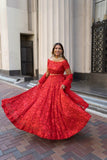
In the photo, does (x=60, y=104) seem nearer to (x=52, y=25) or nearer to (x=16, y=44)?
(x=52, y=25)

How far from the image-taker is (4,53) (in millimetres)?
11344

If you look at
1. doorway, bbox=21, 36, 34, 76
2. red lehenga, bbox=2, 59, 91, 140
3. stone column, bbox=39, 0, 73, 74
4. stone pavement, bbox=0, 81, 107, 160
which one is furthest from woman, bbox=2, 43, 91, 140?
doorway, bbox=21, 36, 34, 76

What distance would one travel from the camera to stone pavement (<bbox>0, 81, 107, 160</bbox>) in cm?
228

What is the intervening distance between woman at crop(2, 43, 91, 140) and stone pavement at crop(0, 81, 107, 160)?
0.22 metres

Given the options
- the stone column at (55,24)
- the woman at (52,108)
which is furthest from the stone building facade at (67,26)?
the woman at (52,108)

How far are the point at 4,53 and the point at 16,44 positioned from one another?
1161 millimetres

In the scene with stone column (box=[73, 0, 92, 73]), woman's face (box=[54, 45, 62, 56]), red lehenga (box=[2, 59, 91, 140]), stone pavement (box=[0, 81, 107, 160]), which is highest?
stone column (box=[73, 0, 92, 73])

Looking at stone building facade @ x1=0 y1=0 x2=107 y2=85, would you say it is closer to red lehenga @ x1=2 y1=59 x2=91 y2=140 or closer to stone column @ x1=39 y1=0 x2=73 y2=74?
stone column @ x1=39 y1=0 x2=73 y2=74

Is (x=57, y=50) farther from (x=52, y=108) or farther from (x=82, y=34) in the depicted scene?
(x=82, y=34)

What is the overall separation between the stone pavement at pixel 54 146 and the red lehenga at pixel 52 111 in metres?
0.21

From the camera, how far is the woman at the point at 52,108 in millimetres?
2494

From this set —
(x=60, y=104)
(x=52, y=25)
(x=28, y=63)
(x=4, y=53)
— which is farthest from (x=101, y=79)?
(x=4, y=53)

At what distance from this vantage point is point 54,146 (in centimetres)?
254

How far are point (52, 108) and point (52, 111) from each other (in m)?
0.05
